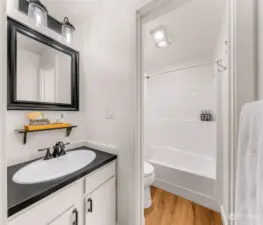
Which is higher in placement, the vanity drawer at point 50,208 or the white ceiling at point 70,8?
the white ceiling at point 70,8

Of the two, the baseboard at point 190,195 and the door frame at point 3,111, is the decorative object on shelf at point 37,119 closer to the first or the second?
the door frame at point 3,111

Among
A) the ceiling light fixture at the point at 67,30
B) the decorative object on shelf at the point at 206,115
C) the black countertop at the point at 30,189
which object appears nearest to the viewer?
the black countertop at the point at 30,189

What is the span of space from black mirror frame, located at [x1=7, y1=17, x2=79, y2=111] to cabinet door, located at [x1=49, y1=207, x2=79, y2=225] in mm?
814

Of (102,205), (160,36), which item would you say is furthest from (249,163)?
(160,36)

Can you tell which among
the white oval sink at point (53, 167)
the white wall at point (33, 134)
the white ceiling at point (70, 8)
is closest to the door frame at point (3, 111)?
the white oval sink at point (53, 167)

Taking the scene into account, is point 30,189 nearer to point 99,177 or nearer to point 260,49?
point 99,177

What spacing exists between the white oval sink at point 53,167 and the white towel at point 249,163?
0.91m

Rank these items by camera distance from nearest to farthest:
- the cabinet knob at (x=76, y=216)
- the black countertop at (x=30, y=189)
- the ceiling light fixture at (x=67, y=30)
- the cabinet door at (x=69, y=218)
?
the black countertop at (x=30, y=189), the cabinet door at (x=69, y=218), the cabinet knob at (x=76, y=216), the ceiling light fixture at (x=67, y=30)

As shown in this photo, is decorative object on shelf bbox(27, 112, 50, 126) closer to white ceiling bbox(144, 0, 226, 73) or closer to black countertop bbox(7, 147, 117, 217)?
black countertop bbox(7, 147, 117, 217)

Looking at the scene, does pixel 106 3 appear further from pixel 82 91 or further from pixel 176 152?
pixel 176 152

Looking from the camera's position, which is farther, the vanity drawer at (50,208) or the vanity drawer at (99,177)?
the vanity drawer at (99,177)

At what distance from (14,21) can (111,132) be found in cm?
115

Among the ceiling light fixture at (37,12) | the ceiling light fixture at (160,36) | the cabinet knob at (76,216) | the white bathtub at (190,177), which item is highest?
the ceiling light fixture at (160,36)

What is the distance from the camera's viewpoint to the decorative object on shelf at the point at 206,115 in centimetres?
232
